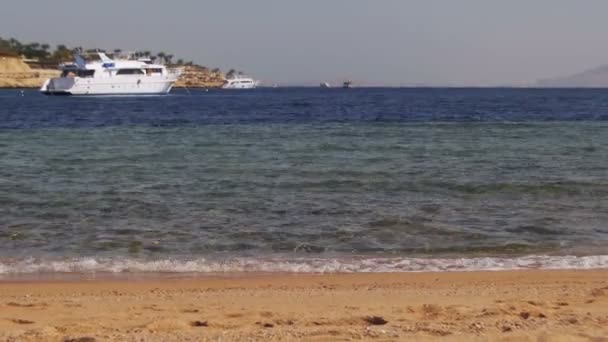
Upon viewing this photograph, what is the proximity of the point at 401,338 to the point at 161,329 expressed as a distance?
67.8 inches

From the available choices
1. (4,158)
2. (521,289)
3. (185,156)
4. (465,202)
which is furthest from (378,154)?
(521,289)

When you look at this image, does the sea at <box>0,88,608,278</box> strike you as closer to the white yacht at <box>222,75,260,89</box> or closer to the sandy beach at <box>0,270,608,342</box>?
the sandy beach at <box>0,270,608,342</box>

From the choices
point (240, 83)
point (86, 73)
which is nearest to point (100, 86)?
point (86, 73)

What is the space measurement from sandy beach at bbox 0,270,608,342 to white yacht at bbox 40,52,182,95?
7299cm

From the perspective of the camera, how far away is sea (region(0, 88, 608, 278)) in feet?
31.0

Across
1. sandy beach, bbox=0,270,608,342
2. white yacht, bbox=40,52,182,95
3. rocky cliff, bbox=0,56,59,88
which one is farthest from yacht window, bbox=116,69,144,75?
sandy beach, bbox=0,270,608,342

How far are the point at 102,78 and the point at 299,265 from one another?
7347cm

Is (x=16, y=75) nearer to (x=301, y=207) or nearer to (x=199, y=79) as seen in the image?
(x=199, y=79)

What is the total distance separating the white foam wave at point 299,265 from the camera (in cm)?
889

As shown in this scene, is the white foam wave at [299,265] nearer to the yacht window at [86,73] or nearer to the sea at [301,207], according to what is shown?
the sea at [301,207]

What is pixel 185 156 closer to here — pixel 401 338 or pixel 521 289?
pixel 521 289

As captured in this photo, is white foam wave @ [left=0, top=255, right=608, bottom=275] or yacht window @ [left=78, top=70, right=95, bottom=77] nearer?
white foam wave @ [left=0, top=255, right=608, bottom=275]

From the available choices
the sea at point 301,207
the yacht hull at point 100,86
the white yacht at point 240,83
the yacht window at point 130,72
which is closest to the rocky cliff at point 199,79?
the white yacht at point 240,83

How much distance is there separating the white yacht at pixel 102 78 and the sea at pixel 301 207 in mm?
56148
